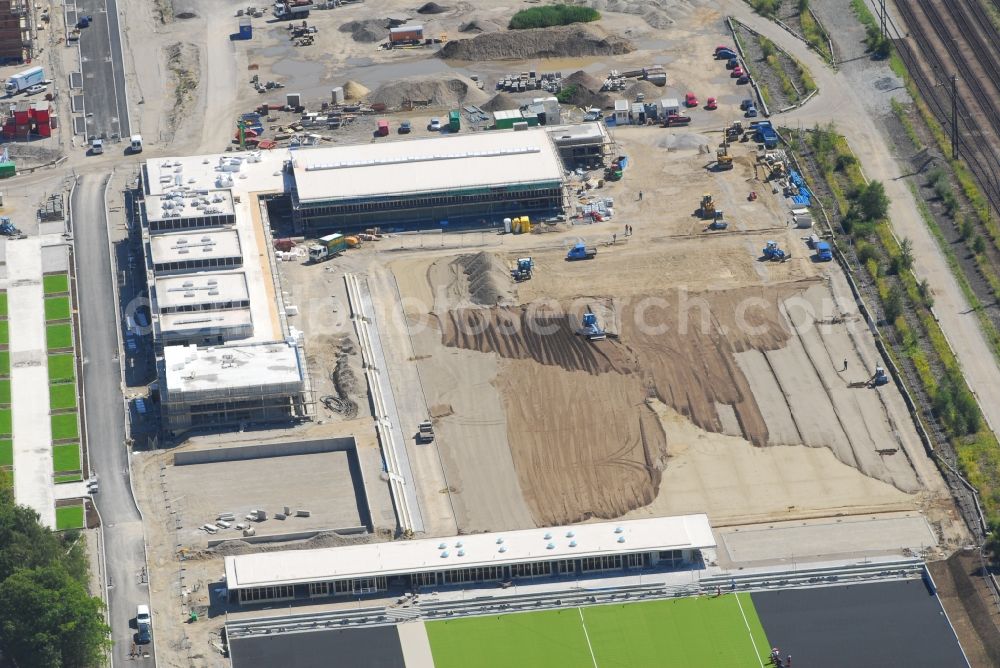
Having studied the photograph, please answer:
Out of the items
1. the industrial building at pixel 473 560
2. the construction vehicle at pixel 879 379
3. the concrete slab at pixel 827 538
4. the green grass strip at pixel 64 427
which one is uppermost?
the green grass strip at pixel 64 427

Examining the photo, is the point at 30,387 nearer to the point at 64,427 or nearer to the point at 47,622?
the point at 64,427

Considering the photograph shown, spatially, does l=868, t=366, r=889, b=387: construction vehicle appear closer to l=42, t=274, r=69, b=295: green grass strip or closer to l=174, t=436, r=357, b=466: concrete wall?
l=174, t=436, r=357, b=466: concrete wall

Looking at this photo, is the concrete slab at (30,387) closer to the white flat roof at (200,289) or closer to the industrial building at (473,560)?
the white flat roof at (200,289)

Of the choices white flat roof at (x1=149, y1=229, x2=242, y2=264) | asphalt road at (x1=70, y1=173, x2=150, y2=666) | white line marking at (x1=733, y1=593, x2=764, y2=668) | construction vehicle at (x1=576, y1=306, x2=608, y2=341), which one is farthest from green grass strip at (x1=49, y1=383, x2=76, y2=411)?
white line marking at (x1=733, y1=593, x2=764, y2=668)

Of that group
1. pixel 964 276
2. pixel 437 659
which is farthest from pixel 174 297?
pixel 964 276

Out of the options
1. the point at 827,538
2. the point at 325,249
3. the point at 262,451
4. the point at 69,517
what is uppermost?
the point at 325,249

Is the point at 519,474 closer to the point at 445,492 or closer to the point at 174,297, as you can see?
the point at 445,492

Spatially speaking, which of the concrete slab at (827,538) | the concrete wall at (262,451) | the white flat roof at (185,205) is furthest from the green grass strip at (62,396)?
the concrete slab at (827,538)

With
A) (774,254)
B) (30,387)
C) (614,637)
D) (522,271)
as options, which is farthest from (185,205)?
(614,637)
